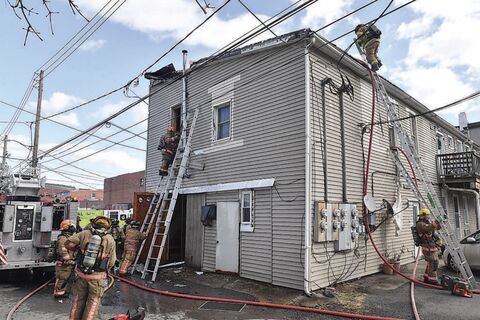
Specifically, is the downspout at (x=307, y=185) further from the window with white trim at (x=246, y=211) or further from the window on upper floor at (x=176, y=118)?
the window on upper floor at (x=176, y=118)

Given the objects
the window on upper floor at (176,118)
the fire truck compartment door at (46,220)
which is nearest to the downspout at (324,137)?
the window on upper floor at (176,118)

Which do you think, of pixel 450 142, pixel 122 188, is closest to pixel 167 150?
pixel 450 142

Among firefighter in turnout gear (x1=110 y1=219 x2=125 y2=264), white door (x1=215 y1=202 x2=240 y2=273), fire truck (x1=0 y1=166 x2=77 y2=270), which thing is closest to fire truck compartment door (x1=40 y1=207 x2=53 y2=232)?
fire truck (x1=0 y1=166 x2=77 y2=270)

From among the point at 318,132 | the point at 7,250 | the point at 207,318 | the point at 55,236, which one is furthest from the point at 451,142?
the point at 7,250

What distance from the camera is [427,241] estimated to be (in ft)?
30.4

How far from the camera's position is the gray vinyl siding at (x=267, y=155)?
28.2 ft

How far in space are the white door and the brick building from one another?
39.5 m

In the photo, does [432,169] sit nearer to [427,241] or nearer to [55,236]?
[427,241]

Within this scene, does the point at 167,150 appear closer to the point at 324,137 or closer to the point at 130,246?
the point at 130,246

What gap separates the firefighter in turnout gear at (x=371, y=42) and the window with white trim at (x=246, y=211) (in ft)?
16.4

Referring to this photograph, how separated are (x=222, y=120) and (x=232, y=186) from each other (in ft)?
7.72

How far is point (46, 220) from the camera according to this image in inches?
377

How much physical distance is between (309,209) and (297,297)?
198 cm

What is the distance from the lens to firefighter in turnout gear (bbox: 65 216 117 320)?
16.9 feet
